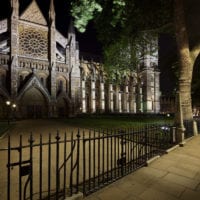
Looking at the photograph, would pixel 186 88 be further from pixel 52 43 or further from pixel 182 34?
pixel 52 43

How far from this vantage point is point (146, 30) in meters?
13.2

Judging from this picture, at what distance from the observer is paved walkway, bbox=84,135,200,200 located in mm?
4520

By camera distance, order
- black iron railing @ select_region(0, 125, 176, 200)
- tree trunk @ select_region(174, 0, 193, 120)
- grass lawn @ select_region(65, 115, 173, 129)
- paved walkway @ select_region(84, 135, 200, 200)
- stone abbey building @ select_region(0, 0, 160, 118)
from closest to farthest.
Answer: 1. black iron railing @ select_region(0, 125, 176, 200)
2. paved walkway @ select_region(84, 135, 200, 200)
3. tree trunk @ select_region(174, 0, 193, 120)
4. grass lawn @ select_region(65, 115, 173, 129)
5. stone abbey building @ select_region(0, 0, 160, 118)

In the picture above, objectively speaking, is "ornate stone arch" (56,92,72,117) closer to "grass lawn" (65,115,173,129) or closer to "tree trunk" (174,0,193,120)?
"grass lawn" (65,115,173,129)

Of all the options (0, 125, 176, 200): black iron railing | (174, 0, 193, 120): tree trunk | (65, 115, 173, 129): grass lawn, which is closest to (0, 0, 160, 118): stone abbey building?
(65, 115, 173, 129): grass lawn

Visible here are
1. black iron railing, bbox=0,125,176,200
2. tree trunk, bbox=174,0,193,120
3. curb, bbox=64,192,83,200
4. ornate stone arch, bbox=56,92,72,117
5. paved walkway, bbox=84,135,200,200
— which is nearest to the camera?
black iron railing, bbox=0,125,176,200

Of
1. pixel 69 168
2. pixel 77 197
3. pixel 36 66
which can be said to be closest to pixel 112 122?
pixel 69 168

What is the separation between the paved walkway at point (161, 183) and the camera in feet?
14.8

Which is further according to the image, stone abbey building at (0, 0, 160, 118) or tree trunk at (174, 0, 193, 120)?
stone abbey building at (0, 0, 160, 118)

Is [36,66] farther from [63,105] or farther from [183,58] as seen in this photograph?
[183,58]

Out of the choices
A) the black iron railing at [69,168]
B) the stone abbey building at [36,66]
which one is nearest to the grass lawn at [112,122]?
the black iron railing at [69,168]

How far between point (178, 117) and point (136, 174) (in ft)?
15.8

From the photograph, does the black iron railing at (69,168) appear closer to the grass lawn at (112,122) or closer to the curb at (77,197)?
the curb at (77,197)

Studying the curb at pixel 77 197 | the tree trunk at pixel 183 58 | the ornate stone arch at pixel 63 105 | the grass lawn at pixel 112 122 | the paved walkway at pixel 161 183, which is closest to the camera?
the curb at pixel 77 197
